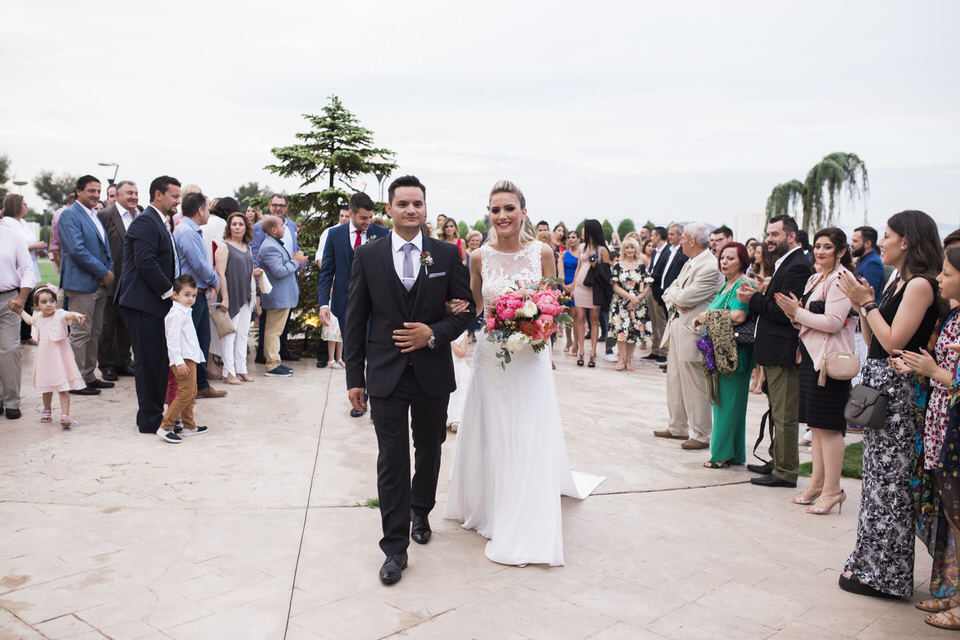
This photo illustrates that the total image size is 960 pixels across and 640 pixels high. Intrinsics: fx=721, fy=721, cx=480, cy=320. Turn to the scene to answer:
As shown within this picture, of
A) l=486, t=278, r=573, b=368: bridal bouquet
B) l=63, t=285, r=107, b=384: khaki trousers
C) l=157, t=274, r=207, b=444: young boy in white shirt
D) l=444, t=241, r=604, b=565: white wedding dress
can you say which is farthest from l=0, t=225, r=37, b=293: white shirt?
l=486, t=278, r=573, b=368: bridal bouquet

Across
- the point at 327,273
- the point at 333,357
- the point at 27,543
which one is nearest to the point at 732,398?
the point at 327,273

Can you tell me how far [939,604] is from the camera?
12.9 feet

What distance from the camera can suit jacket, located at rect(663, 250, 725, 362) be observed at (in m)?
7.27

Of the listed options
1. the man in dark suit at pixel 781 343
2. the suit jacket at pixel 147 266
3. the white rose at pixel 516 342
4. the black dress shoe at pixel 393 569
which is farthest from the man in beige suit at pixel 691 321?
the suit jacket at pixel 147 266

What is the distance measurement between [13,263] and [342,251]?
334 cm

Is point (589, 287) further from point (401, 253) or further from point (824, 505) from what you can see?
point (401, 253)

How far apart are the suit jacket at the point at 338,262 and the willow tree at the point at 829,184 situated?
38.4 ft

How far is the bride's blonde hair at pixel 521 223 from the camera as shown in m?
5.01

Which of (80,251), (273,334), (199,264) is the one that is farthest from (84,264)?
(273,334)

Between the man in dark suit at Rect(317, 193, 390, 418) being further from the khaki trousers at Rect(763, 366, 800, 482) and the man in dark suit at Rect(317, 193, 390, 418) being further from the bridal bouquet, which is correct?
the khaki trousers at Rect(763, 366, 800, 482)

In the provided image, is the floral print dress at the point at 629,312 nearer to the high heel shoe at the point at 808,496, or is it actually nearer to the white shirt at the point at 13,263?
the high heel shoe at the point at 808,496

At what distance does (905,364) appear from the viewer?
396 cm

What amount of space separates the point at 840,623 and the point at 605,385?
6917 mm

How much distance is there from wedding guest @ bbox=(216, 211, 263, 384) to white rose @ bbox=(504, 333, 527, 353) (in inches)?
237
